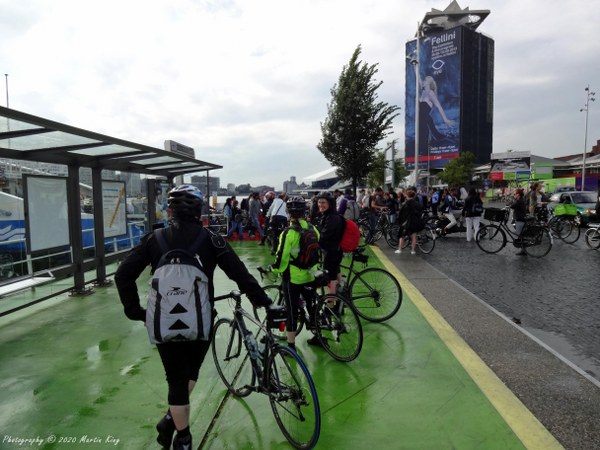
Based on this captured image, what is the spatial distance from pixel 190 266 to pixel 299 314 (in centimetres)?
225

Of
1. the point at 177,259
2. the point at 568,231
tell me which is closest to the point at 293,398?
the point at 177,259

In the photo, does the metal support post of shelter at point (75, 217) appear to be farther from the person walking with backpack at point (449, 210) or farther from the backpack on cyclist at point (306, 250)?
the person walking with backpack at point (449, 210)

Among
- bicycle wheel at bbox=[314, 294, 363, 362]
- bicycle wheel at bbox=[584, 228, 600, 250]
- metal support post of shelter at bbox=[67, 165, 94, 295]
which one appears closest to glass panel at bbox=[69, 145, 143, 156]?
metal support post of shelter at bbox=[67, 165, 94, 295]

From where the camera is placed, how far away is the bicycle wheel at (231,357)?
138 inches

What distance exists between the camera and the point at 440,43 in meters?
85.8

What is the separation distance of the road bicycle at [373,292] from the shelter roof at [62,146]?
3.65 meters

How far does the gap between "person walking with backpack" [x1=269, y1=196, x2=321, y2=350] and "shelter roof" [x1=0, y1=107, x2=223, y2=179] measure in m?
2.80

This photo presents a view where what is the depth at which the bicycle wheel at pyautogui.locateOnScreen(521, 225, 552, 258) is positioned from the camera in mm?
9945

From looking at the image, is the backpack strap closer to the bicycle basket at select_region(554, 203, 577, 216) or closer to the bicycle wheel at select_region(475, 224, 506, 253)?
the bicycle wheel at select_region(475, 224, 506, 253)

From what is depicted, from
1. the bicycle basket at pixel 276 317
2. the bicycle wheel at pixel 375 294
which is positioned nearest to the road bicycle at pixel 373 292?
the bicycle wheel at pixel 375 294

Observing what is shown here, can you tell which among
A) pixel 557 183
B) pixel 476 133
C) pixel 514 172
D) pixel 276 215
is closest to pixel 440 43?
pixel 476 133

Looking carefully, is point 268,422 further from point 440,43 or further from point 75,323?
point 440,43

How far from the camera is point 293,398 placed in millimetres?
2773

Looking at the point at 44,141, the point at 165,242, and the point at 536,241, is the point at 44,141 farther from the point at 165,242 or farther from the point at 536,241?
the point at 536,241
